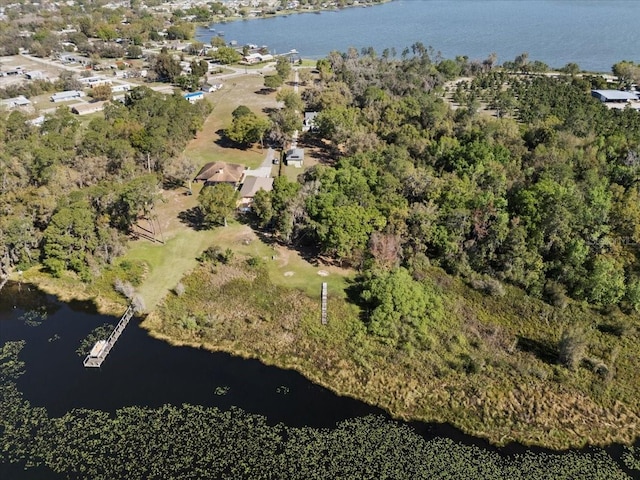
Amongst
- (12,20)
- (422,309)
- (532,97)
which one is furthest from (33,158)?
(12,20)

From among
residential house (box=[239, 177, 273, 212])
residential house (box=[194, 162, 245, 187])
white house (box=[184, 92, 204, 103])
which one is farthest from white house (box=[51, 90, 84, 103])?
residential house (box=[239, 177, 273, 212])

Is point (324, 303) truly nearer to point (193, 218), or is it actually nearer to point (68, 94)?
point (193, 218)

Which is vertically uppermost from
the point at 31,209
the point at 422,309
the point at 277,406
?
the point at 31,209

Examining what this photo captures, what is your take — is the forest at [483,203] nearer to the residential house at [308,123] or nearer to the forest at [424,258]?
the forest at [424,258]

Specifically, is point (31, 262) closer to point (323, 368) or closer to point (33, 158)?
point (33, 158)

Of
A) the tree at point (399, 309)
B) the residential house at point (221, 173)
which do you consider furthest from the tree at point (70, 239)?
the tree at point (399, 309)

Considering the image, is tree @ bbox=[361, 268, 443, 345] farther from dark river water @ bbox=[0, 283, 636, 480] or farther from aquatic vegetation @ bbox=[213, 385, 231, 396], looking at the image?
aquatic vegetation @ bbox=[213, 385, 231, 396]
